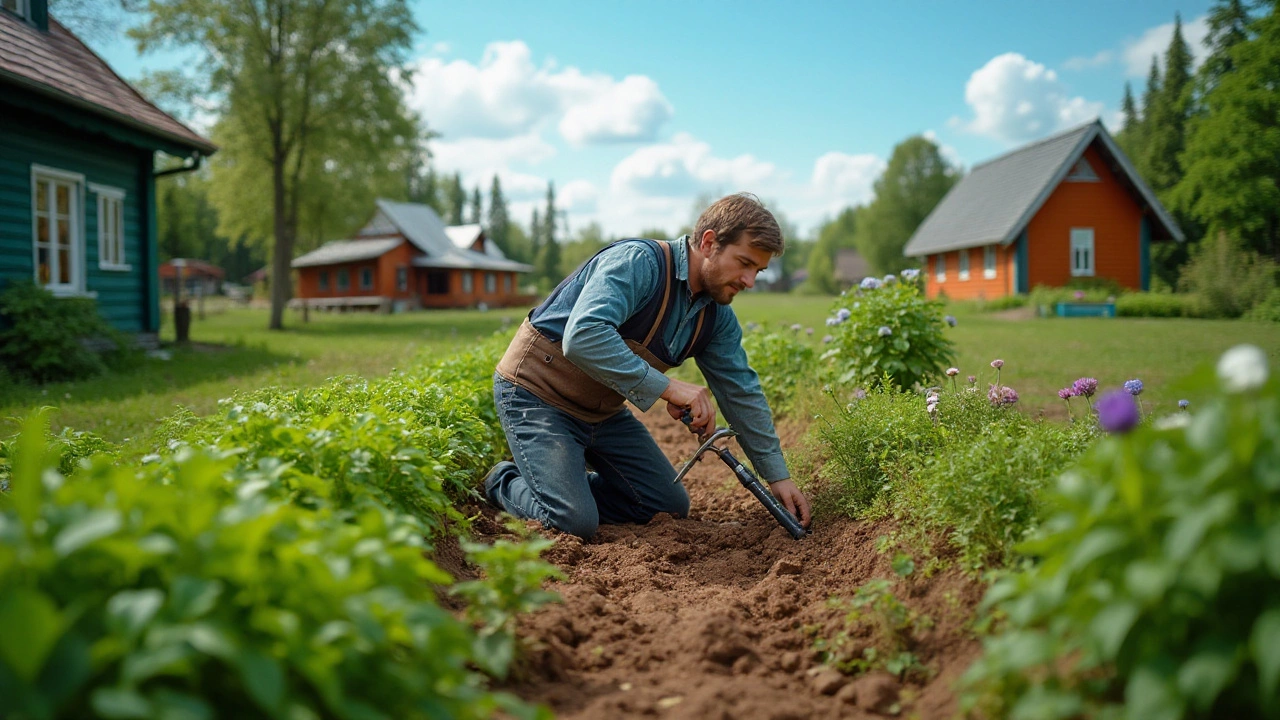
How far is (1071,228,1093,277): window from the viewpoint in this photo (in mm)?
27041

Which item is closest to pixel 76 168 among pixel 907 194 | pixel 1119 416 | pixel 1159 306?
pixel 1119 416

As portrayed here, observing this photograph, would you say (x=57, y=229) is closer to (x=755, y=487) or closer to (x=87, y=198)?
(x=87, y=198)

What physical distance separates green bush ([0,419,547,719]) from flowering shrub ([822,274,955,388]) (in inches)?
179

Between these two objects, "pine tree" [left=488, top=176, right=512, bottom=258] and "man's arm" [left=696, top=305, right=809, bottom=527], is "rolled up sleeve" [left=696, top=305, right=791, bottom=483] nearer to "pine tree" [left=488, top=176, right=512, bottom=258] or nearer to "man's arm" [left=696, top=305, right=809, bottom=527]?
"man's arm" [left=696, top=305, right=809, bottom=527]

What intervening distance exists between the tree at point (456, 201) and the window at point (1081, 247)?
7550cm

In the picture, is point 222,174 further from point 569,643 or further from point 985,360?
point 569,643

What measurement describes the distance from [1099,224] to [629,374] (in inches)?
1106

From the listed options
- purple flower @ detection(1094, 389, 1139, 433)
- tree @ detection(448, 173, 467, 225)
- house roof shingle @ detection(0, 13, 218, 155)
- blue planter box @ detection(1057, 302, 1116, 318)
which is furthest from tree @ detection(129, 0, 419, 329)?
tree @ detection(448, 173, 467, 225)

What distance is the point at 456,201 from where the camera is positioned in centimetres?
9406

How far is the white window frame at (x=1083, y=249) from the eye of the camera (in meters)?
27.0

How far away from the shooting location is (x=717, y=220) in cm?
400

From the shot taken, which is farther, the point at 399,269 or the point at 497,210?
the point at 497,210

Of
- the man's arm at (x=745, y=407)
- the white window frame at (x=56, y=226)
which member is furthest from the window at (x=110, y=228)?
the man's arm at (x=745, y=407)

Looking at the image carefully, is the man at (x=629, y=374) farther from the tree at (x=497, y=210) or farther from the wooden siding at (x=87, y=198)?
the tree at (x=497, y=210)
